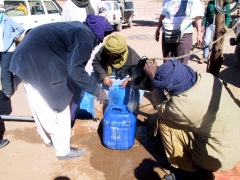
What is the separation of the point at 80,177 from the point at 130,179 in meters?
0.53

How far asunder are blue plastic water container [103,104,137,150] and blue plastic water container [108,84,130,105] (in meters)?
0.45

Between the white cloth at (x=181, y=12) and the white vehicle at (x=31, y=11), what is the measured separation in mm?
5093

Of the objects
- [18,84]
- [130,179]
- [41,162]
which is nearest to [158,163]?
[130,179]

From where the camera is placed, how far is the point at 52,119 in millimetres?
2838

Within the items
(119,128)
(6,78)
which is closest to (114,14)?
(6,78)

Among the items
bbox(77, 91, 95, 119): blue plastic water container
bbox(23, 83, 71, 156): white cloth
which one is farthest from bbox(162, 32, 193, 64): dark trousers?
bbox(23, 83, 71, 156): white cloth

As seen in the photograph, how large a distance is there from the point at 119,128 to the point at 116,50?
3.15 ft

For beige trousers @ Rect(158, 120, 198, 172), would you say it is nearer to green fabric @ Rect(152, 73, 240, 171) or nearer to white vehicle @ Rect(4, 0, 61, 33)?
green fabric @ Rect(152, 73, 240, 171)

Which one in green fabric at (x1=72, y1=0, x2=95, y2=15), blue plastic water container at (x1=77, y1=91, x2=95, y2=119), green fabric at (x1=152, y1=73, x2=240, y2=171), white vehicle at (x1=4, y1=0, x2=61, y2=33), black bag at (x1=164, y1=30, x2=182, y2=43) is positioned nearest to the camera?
green fabric at (x1=152, y1=73, x2=240, y2=171)

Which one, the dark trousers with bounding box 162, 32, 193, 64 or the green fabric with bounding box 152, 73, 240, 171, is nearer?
the green fabric with bounding box 152, 73, 240, 171

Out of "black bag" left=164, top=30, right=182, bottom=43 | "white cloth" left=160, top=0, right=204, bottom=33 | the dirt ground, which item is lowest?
the dirt ground

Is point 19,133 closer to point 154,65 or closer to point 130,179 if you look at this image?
point 130,179

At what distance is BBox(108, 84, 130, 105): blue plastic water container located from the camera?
12.0 ft

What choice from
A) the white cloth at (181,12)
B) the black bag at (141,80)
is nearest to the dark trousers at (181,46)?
the white cloth at (181,12)
